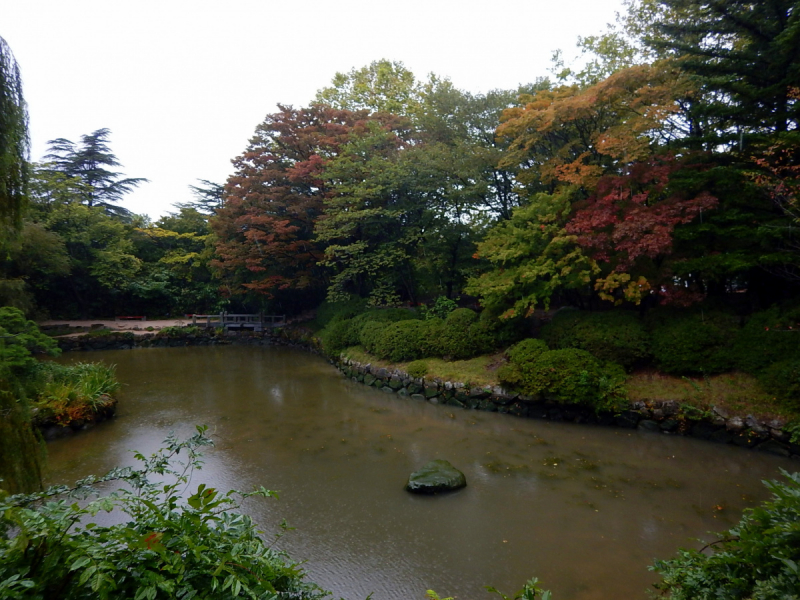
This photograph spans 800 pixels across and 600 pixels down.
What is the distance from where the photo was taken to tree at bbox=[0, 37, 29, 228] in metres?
2.74

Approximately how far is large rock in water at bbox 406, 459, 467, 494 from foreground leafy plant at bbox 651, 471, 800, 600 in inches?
114

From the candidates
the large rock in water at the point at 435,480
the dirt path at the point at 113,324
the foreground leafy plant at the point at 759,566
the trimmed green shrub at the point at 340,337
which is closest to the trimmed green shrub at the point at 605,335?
the large rock in water at the point at 435,480

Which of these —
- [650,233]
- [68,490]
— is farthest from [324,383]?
[68,490]

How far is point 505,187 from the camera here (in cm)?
1221

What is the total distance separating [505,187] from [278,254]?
9.18 m

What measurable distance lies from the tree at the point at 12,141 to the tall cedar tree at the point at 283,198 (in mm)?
12724

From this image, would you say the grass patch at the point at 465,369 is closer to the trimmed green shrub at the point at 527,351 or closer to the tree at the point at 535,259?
the trimmed green shrub at the point at 527,351

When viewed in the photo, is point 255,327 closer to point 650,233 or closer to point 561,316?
point 561,316

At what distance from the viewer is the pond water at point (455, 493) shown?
3818 millimetres

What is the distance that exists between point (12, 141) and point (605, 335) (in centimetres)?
868

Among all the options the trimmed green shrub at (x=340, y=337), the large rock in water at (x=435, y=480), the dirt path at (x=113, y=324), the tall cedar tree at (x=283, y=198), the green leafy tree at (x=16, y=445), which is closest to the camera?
the green leafy tree at (x=16, y=445)

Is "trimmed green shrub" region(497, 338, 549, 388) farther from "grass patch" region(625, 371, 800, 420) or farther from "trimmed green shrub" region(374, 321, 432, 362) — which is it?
"trimmed green shrub" region(374, 321, 432, 362)

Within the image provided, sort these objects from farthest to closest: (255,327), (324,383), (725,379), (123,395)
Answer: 1. (255,327)
2. (324,383)
3. (123,395)
4. (725,379)

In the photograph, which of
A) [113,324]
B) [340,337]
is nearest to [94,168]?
[113,324]
